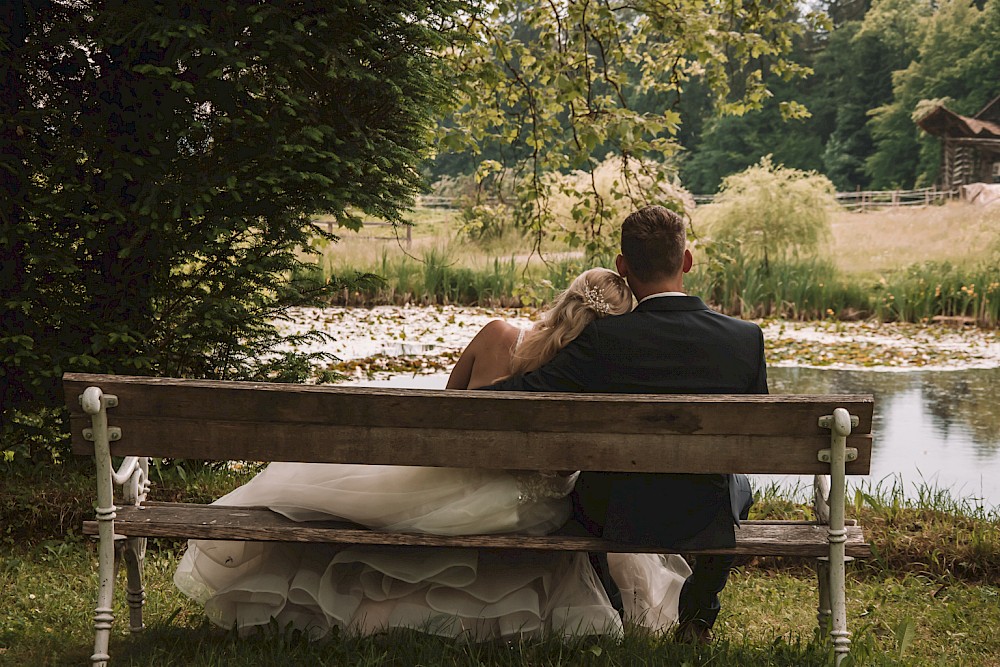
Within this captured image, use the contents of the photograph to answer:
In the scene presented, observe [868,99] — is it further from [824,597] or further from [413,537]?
[413,537]

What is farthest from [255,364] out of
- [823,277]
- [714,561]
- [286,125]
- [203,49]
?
[823,277]

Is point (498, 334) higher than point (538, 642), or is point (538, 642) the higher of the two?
point (498, 334)

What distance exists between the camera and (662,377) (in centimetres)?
279

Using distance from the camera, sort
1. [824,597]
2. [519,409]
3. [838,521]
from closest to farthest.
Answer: [519,409]
[838,521]
[824,597]

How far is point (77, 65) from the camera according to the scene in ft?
15.6

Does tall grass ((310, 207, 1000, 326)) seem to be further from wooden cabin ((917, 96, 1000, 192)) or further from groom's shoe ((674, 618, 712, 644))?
wooden cabin ((917, 96, 1000, 192))

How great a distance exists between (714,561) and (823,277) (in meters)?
13.3

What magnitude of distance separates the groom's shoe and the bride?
0.22 m

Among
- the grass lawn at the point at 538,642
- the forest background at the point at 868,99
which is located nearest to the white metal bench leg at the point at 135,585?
the grass lawn at the point at 538,642

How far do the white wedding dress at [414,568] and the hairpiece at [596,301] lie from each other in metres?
0.52

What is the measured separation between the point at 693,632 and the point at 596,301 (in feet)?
3.55

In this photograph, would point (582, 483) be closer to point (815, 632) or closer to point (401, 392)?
point (401, 392)

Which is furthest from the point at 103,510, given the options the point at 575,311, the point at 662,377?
the point at 662,377

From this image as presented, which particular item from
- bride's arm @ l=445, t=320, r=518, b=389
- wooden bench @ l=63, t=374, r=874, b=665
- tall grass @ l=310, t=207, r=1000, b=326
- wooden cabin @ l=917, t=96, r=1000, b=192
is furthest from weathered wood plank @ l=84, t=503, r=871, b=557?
wooden cabin @ l=917, t=96, r=1000, b=192
